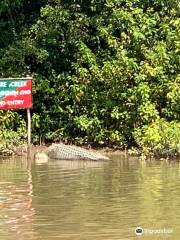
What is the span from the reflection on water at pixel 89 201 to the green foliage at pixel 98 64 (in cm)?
408

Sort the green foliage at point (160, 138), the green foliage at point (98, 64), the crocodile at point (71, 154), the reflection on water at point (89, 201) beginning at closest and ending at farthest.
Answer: the reflection on water at point (89, 201)
the green foliage at point (160, 138)
the crocodile at point (71, 154)
the green foliage at point (98, 64)

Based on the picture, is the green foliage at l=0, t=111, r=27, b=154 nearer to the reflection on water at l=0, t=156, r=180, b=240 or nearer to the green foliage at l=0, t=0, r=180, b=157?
the green foliage at l=0, t=0, r=180, b=157

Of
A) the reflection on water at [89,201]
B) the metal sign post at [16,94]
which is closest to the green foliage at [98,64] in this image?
the metal sign post at [16,94]

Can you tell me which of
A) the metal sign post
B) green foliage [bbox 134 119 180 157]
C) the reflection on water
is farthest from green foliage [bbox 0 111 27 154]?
green foliage [bbox 134 119 180 157]

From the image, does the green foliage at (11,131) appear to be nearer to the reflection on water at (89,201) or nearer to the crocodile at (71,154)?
the crocodile at (71,154)

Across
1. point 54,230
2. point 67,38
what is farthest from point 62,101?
point 54,230

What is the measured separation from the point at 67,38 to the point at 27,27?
5.30 feet

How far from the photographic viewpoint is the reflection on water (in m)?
8.38

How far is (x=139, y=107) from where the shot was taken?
19.1m

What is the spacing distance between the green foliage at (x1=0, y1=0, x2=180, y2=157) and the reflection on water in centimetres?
408

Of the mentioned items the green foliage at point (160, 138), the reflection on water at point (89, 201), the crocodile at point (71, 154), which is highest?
the green foliage at point (160, 138)

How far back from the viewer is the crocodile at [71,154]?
1703 cm

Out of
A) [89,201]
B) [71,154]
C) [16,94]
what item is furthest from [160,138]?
[89,201]

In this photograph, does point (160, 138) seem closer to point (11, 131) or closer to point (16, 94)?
point (16, 94)
